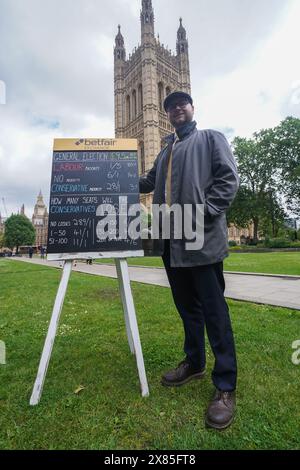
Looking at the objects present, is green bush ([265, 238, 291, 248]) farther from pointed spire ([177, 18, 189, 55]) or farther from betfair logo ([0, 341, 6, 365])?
pointed spire ([177, 18, 189, 55])

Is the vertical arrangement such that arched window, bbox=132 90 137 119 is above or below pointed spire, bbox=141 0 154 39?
below

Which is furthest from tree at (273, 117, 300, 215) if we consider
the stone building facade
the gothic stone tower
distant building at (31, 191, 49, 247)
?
distant building at (31, 191, 49, 247)

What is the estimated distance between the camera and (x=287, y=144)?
40.2 metres

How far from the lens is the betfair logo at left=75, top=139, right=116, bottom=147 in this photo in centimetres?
280

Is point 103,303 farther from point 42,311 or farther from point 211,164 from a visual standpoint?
point 211,164

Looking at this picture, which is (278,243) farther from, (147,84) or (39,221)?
(39,221)

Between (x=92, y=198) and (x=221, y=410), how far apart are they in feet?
7.21

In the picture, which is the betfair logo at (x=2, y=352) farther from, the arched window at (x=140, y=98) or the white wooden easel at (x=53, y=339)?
the arched window at (x=140, y=98)

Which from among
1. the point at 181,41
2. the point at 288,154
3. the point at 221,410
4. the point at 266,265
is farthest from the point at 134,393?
the point at 181,41

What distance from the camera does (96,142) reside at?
9.21 feet

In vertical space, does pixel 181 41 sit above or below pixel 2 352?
above

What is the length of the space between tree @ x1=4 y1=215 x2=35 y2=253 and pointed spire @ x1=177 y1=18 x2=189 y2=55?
211ft

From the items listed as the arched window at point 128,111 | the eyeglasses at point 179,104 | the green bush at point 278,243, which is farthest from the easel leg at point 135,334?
the arched window at point 128,111

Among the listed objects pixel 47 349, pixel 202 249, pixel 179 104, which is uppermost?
pixel 179 104
